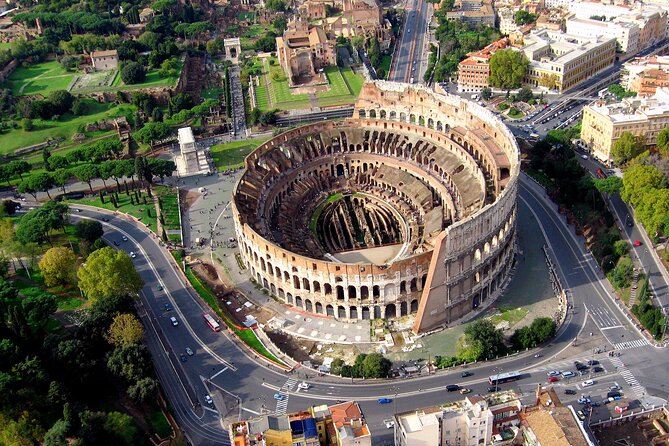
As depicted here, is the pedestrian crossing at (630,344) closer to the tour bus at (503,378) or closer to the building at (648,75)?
the tour bus at (503,378)

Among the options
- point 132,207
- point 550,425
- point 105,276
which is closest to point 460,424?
point 550,425

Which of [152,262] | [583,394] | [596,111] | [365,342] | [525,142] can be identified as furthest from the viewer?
[525,142]

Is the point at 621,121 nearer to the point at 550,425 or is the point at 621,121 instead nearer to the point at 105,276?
the point at 550,425

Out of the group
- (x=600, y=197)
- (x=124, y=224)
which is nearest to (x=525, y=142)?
(x=600, y=197)

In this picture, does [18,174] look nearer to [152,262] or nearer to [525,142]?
[152,262]

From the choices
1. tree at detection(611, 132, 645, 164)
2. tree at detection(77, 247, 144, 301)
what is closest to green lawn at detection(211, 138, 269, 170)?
tree at detection(77, 247, 144, 301)

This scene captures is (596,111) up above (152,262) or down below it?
above

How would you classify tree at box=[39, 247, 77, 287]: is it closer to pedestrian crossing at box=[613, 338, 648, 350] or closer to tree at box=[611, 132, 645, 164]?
pedestrian crossing at box=[613, 338, 648, 350]

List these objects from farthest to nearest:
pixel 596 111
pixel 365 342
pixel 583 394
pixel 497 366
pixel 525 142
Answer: pixel 525 142 → pixel 596 111 → pixel 365 342 → pixel 497 366 → pixel 583 394
